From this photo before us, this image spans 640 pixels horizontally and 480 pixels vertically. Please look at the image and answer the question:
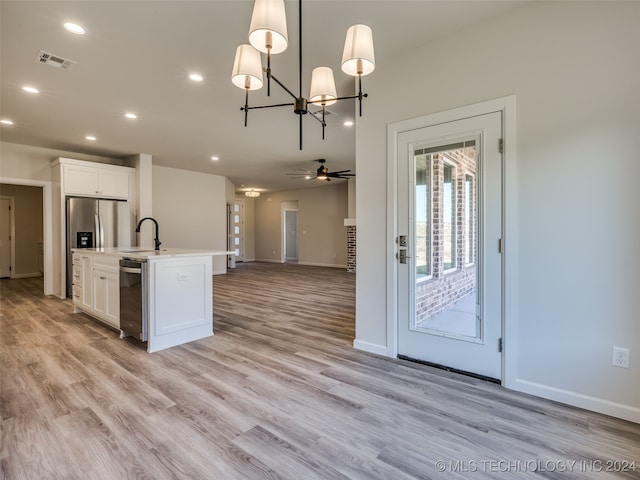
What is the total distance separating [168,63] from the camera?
296cm

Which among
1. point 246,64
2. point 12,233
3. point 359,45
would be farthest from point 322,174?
point 12,233

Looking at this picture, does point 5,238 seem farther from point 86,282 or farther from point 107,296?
point 107,296

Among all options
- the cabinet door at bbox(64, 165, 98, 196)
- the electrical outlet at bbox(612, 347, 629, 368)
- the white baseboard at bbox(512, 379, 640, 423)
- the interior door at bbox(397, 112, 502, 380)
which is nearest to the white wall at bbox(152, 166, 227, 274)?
the cabinet door at bbox(64, 165, 98, 196)

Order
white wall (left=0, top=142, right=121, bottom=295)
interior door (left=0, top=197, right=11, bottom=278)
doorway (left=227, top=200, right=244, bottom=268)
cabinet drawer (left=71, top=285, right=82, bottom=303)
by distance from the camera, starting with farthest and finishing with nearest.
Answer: doorway (left=227, top=200, right=244, bottom=268) < interior door (left=0, top=197, right=11, bottom=278) < white wall (left=0, top=142, right=121, bottom=295) < cabinet drawer (left=71, top=285, right=82, bottom=303)

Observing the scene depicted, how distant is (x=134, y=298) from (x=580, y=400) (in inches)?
145

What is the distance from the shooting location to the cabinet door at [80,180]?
5.36 meters

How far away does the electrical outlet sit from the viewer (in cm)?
190

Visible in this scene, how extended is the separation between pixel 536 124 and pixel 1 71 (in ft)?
15.5

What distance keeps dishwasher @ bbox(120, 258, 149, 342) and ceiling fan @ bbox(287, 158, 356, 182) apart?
173 inches

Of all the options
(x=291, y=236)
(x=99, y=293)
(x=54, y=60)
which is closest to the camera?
(x=54, y=60)

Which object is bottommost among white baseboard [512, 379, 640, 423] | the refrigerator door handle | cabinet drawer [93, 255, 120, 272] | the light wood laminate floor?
the light wood laminate floor

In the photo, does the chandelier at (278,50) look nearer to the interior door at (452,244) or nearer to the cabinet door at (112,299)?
the interior door at (452,244)

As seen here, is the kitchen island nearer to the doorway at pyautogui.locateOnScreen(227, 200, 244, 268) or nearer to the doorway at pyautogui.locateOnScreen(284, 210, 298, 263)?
the doorway at pyautogui.locateOnScreen(227, 200, 244, 268)

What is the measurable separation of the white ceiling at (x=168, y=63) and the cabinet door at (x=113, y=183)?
509 mm
